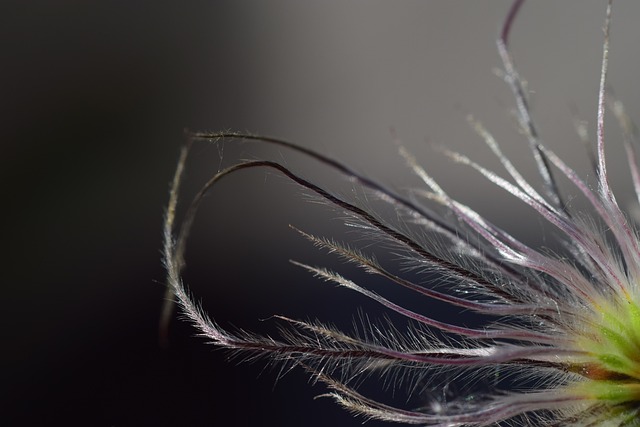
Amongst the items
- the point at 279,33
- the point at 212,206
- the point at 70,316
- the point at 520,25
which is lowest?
the point at 70,316

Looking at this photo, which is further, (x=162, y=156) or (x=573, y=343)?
(x=162, y=156)

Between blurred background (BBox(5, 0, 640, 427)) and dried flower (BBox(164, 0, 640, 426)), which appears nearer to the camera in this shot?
dried flower (BBox(164, 0, 640, 426))

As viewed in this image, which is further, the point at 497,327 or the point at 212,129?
the point at 212,129

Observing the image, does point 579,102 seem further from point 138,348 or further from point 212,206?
point 138,348

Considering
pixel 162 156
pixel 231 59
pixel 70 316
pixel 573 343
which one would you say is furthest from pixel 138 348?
pixel 573 343

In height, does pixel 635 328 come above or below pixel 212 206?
above
